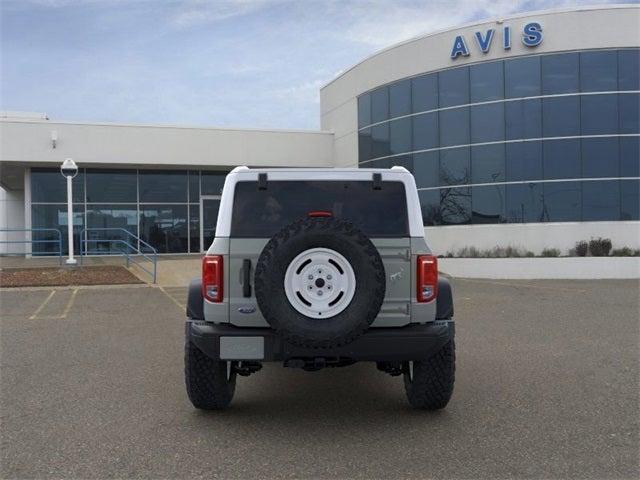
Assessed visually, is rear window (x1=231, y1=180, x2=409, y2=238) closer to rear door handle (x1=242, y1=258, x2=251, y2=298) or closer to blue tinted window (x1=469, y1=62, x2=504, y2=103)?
rear door handle (x1=242, y1=258, x2=251, y2=298)

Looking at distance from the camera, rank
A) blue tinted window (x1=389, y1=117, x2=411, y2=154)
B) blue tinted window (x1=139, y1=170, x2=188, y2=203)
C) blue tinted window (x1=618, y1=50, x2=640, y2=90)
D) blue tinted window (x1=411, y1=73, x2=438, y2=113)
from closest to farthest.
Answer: blue tinted window (x1=618, y1=50, x2=640, y2=90), blue tinted window (x1=411, y1=73, x2=438, y2=113), blue tinted window (x1=389, y1=117, x2=411, y2=154), blue tinted window (x1=139, y1=170, x2=188, y2=203)

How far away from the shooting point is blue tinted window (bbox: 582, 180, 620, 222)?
63.8 feet

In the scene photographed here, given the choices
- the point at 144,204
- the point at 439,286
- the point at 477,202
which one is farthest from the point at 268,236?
the point at 144,204

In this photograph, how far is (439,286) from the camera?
4.80m

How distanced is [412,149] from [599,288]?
9.37 metres

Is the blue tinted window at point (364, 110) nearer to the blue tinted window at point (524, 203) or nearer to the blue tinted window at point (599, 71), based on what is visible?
the blue tinted window at point (524, 203)

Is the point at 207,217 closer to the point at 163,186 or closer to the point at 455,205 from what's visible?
the point at 163,186

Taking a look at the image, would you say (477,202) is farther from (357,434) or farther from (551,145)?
(357,434)

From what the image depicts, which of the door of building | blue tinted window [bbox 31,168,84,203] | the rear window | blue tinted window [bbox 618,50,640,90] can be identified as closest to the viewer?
the rear window

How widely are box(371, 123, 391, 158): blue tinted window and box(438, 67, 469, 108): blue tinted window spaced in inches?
105

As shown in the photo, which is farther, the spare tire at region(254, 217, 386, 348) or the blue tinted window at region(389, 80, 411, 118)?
the blue tinted window at region(389, 80, 411, 118)

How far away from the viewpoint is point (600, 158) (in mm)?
19469

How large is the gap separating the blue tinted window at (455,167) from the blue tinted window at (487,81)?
1.90m

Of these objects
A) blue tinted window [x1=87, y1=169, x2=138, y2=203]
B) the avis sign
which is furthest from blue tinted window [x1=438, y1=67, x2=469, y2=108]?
blue tinted window [x1=87, y1=169, x2=138, y2=203]
